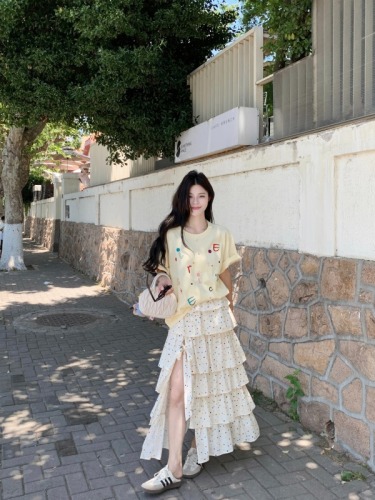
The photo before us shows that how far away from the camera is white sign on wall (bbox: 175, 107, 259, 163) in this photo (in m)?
5.20

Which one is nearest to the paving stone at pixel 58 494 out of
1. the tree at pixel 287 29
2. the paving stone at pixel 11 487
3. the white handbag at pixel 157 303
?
the paving stone at pixel 11 487

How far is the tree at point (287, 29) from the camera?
16.4 feet

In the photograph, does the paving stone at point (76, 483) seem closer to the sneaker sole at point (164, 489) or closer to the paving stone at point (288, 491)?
the sneaker sole at point (164, 489)

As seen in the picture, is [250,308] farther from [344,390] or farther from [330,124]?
[330,124]

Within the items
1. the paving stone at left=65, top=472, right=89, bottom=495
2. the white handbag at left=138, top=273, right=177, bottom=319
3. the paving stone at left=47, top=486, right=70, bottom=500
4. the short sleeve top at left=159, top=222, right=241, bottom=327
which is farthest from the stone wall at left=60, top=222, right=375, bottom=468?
the paving stone at left=47, top=486, right=70, bottom=500

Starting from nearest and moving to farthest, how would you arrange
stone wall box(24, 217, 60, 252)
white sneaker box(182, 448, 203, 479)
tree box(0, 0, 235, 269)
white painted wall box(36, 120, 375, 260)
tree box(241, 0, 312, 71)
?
white sneaker box(182, 448, 203, 479) < white painted wall box(36, 120, 375, 260) < tree box(241, 0, 312, 71) < tree box(0, 0, 235, 269) < stone wall box(24, 217, 60, 252)

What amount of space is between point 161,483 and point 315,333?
1.52 metres

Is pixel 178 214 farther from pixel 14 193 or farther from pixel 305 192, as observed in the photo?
pixel 14 193

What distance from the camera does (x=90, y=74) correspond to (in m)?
6.89

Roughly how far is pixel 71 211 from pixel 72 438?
38.9 feet

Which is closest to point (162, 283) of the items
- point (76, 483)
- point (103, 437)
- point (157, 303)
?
point (157, 303)

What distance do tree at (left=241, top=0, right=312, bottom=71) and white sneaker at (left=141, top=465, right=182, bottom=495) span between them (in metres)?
3.97

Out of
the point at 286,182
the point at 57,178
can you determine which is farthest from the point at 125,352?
the point at 57,178

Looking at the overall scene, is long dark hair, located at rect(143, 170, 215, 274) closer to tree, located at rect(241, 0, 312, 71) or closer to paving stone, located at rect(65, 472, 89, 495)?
paving stone, located at rect(65, 472, 89, 495)
